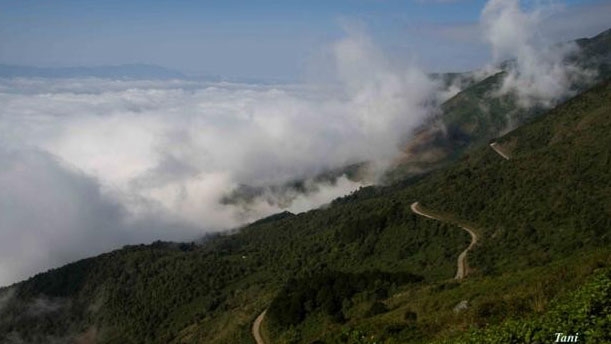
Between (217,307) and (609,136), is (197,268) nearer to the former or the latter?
(217,307)

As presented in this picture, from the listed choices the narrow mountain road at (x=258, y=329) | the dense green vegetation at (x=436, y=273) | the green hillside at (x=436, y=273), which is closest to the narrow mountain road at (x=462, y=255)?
the dense green vegetation at (x=436, y=273)

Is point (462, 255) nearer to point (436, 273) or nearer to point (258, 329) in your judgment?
point (436, 273)

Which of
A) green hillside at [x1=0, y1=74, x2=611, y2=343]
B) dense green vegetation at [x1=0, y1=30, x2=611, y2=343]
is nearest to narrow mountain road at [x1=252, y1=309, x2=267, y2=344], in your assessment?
green hillside at [x1=0, y1=74, x2=611, y2=343]

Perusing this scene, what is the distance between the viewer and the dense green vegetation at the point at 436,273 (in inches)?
1396

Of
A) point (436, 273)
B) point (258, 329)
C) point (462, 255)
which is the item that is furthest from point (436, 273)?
point (258, 329)

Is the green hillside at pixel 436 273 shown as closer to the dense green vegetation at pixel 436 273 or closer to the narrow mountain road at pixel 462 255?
the dense green vegetation at pixel 436 273

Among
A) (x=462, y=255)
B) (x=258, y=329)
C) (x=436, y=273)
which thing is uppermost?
(x=462, y=255)

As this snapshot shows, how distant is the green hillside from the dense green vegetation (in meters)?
0.21

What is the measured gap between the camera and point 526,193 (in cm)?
12800

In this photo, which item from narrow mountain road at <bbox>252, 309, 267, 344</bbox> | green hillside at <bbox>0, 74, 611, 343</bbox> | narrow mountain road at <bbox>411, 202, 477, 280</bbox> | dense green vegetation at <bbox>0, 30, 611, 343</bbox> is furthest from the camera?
narrow mountain road at <bbox>411, 202, 477, 280</bbox>

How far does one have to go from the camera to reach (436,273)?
104125 millimetres

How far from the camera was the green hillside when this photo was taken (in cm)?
3569

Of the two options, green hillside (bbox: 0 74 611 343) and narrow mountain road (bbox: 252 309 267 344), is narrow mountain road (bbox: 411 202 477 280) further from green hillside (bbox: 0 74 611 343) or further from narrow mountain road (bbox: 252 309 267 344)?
narrow mountain road (bbox: 252 309 267 344)

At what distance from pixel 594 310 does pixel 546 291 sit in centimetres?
1187
